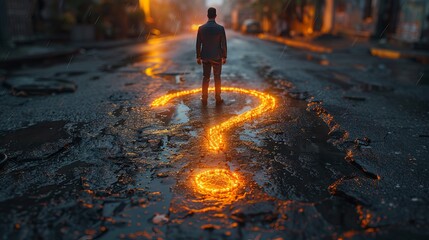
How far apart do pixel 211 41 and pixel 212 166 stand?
3.37 meters

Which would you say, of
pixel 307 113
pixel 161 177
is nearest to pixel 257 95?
pixel 307 113

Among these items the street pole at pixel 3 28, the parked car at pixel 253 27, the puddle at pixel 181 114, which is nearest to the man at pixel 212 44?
the puddle at pixel 181 114

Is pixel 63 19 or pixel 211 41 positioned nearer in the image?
pixel 211 41

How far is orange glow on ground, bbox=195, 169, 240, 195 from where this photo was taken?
341cm

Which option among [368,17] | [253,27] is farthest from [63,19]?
[253,27]

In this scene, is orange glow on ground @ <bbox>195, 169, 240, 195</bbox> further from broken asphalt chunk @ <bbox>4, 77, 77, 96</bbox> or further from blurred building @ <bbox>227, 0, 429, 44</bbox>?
blurred building @ <bbox>227, 0, 429, 44</bbox>

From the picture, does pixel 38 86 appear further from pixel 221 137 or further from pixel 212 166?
pixel 212 166

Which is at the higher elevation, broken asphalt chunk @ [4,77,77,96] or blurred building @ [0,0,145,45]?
blurred building @ [0,0,145,45]

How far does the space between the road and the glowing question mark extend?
89 millimetres

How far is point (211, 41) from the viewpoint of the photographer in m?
6.66

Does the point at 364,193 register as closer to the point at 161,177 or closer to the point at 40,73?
the point at 161,177

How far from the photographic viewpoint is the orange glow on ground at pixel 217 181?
3.41m

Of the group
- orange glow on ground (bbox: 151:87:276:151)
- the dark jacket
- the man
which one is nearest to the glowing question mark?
orange glow on ground (bbox: 151:87:276:151)

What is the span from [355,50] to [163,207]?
18.5m
